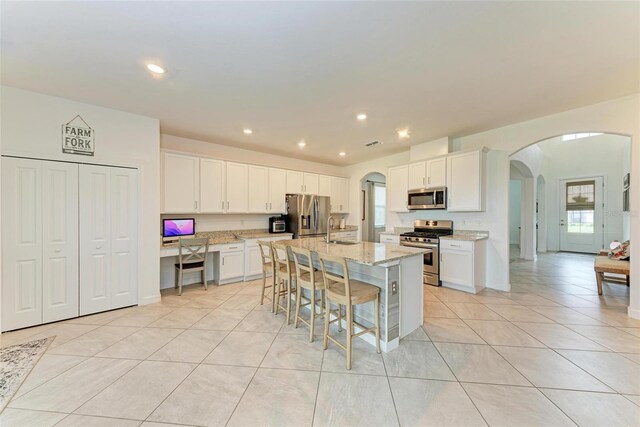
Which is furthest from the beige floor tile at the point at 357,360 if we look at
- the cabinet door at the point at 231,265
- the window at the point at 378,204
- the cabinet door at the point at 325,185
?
the window at the point at 378,204

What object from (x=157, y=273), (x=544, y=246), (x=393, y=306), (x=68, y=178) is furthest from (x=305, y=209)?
(x=544, y=246)

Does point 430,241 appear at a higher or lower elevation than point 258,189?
lower

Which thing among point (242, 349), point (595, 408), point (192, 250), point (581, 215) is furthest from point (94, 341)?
point (581, 215)

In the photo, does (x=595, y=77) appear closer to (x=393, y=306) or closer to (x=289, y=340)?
(x=393, y=306)

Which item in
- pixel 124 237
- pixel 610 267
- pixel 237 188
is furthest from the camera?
pixel 237 188

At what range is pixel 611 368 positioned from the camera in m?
2.07

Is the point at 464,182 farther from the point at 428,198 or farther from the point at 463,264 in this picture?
the point at 463,264

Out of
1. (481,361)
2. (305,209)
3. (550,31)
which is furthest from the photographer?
(305,209)

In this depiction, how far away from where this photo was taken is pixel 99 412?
5.53 ft

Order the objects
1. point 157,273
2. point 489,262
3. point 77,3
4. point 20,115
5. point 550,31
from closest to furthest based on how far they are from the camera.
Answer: point 77,3 < point 550,31 < point 20,115 < point 157,273 < point 489,262

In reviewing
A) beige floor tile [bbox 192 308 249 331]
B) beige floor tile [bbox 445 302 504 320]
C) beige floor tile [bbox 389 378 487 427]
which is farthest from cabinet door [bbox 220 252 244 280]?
beige floor tile [bbox 445 302 504 320]

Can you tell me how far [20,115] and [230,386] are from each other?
3.80 metres

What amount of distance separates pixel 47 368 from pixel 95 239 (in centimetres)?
163

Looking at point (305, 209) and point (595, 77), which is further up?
point (595, 77)
